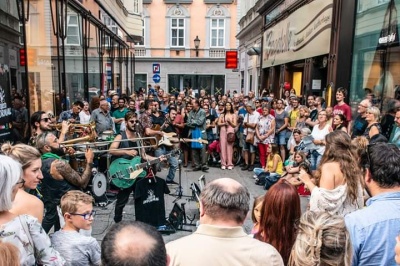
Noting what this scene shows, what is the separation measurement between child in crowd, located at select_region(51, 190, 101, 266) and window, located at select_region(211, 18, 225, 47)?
109ft

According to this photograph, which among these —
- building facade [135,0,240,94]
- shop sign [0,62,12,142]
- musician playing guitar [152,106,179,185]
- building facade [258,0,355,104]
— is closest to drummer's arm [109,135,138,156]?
shop sign [0,62,12,142]

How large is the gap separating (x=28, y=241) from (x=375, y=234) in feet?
6.85

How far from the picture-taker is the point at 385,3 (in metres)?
8.34

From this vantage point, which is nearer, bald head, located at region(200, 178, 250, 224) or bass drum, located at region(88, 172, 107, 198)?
bald head, located at region(200, 178, 250, 224)

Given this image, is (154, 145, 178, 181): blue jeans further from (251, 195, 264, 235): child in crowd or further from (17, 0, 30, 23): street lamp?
(251, 195, 264, 235): child in crowd

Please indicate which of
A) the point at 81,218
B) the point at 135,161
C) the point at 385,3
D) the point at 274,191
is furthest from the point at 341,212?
the point at 385,3

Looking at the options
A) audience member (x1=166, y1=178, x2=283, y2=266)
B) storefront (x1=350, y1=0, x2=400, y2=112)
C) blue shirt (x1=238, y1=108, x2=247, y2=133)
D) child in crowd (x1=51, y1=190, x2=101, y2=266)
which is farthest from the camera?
blue shirt (x1=238, y1=108, x2=247, y2=133)

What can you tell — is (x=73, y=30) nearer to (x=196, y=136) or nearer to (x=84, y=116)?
(x=84, y=116)

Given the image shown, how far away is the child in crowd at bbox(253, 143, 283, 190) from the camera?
8203 millimetres

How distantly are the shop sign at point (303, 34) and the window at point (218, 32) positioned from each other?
17.8 m

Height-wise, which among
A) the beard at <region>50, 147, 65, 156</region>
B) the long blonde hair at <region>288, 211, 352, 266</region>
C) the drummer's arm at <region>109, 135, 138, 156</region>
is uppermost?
the long blonde hair at <region>288, 211, 352, 266</region>

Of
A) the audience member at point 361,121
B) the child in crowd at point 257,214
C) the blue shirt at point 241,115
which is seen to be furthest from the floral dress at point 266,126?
the child in crowd at point 257,214

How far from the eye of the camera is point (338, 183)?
363 cm

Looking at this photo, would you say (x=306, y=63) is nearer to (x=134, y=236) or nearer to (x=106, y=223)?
(x=106, y=223)
